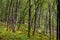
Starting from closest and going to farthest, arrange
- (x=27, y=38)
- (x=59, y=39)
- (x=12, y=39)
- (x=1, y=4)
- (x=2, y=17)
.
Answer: (x=59, y=39) → (x=12, y=39) → (x=27, y=38) → (x=1, y=4) → (x=2, y=17)

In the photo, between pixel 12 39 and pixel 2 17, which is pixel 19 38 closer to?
pixel 12 39

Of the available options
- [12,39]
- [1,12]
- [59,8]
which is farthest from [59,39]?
[1,12]

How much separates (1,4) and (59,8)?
3078 cm

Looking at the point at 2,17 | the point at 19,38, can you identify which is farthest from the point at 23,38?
the point at 2,17

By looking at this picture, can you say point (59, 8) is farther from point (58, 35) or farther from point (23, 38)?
point (23, 38)

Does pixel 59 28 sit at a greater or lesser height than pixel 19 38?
greater

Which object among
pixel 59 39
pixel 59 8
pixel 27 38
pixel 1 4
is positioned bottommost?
pixel 27 38

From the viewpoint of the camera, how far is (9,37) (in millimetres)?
17609

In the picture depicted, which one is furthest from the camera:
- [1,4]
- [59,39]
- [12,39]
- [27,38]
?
[1,4]

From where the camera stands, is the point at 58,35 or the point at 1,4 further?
the point at 1,4

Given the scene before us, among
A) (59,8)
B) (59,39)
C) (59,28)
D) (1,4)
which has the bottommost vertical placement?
(59,39)

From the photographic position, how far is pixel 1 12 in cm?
3628

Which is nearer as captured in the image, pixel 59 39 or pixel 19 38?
pixel 59 39

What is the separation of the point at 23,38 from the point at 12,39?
1389 mm
